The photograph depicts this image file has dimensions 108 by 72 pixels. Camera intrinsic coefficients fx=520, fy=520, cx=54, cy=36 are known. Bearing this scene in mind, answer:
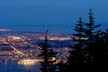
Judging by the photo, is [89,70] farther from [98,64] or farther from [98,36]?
[98,36]

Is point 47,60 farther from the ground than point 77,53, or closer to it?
closer to it

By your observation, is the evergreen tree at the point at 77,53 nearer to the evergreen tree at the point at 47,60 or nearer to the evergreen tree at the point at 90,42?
the evergreen tree at the point at 90,42

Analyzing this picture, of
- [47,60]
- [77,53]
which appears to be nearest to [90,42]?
[77,53]

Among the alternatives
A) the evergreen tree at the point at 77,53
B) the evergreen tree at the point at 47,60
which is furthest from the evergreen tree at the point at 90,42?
the evergreen tree at the point at 47,60

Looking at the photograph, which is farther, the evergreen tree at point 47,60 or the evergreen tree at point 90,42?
the evergreen tree at point 47,60

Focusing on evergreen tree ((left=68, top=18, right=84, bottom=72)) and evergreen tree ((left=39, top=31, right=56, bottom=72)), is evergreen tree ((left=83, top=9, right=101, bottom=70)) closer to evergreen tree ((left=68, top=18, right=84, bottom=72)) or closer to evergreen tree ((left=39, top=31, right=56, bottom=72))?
evergreen tree ((left=68, top=18, right=84, bottom=72))

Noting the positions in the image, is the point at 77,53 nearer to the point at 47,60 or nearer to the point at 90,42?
the point at 90,42

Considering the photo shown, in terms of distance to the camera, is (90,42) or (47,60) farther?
(47,60)

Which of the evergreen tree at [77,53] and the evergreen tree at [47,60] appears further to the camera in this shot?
the evergreen tree at [47,60]

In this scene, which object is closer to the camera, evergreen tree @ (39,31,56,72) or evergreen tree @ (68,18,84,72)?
evergreen tree @ (68,18,84,72)

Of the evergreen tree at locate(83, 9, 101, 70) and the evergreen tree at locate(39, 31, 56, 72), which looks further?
the evergreen tree at locate(39, 31, 56, 72)

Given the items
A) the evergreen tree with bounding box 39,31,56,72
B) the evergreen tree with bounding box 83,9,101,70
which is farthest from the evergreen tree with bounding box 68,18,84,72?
the evergreen tree with bounding box 39,31,56,72

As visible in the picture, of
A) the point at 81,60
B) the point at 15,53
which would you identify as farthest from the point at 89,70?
the point at 15,53

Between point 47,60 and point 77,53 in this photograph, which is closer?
point 77,53
